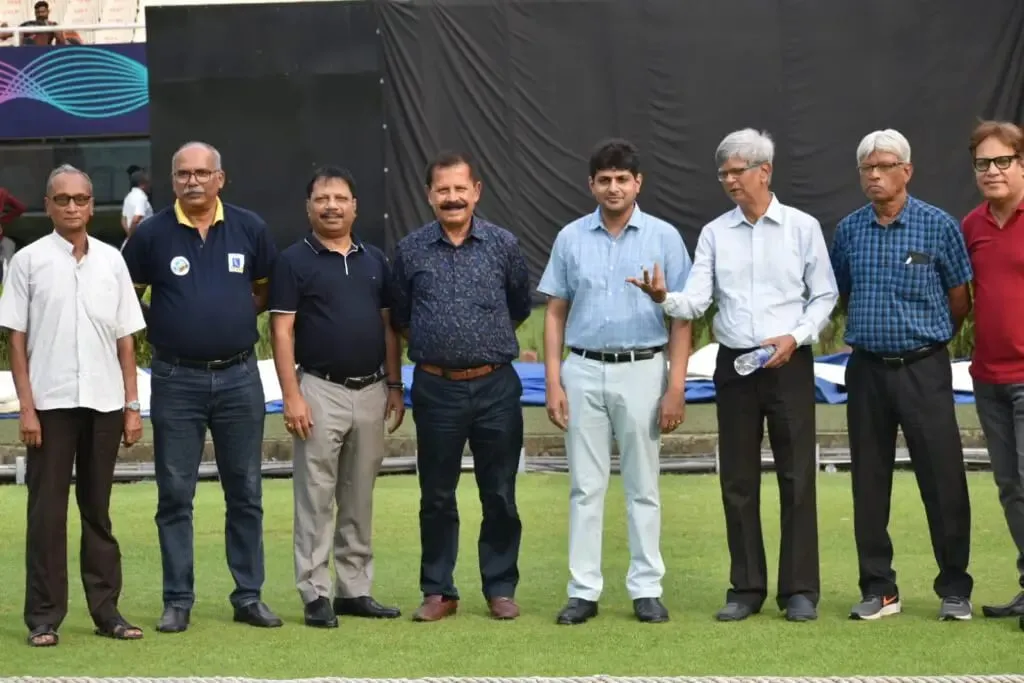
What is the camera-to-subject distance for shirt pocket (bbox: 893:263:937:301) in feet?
20.4

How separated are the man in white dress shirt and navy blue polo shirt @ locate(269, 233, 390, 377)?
1.69 feet

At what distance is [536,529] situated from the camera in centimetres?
854

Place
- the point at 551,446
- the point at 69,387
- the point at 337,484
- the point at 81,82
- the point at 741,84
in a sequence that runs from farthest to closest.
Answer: the point at 81,82 → the point at 741,84 → the point at 551,446 → the point at 337,484 → the point at 69,387

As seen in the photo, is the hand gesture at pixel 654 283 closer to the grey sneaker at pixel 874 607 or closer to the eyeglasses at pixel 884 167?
the eyeglasses at pixel 884 167

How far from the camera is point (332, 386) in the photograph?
6477 mm

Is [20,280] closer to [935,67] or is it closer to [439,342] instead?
[439,342]

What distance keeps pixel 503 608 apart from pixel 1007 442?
1.74m

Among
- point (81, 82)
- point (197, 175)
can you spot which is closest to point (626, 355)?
point (197, 175)

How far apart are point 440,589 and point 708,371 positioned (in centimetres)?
474

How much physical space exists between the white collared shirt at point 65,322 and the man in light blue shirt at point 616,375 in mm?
1449

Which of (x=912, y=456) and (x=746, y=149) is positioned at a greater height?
(x=746, y=149)

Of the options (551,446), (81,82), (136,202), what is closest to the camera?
(551,446)

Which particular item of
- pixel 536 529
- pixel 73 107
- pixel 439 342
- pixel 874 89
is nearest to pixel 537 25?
pixel 874 89

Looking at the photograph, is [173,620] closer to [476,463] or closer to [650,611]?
[476,463]
